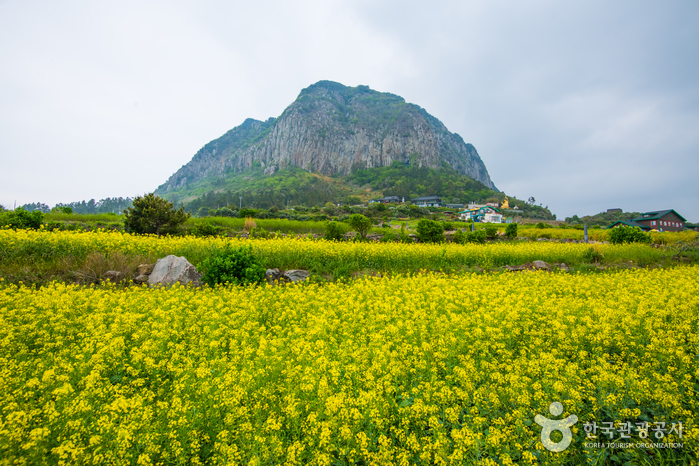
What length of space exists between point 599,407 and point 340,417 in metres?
2.76

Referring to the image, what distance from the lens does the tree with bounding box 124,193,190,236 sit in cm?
1588

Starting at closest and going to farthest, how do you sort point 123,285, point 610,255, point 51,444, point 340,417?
point 51,444 < point 340,417 < point 123,285 < point 610,255

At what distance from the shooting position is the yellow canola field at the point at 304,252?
9328mm

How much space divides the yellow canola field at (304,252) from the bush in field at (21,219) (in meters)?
5.31

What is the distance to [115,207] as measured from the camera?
379 ft

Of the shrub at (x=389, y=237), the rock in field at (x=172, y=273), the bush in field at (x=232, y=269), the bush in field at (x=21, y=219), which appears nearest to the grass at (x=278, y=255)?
the bush in field at (x=232, y=269)

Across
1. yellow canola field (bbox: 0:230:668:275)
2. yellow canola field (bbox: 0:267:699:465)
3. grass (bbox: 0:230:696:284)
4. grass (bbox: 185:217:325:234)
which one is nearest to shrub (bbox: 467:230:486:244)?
grass (bbox: 0:230:696:284)

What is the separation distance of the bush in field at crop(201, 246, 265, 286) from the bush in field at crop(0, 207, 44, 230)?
1221 centimetres

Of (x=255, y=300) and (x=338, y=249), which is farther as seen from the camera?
(x=338, y=249)

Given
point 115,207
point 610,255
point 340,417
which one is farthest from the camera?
point 115,207

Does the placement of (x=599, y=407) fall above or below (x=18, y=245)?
below

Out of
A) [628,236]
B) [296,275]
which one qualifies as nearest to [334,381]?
[296,275]

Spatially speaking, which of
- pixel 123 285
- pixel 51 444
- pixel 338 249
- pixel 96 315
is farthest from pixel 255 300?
pixel 338 249

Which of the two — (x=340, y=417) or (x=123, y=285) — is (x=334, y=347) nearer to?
(x=340, y=417)
